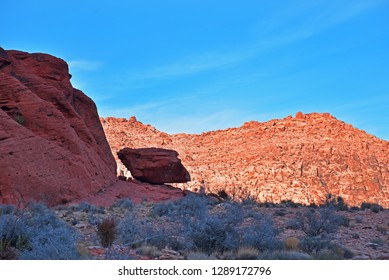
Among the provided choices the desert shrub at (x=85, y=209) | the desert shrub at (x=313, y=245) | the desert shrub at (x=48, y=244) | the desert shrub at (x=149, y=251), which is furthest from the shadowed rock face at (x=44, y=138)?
the desert shrub at (x=313, y=245)

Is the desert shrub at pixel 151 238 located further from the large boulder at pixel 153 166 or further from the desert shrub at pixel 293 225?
the large boulder at pixel 153 166

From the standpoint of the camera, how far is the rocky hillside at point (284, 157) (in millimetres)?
48125

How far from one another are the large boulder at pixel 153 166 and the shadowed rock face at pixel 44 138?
267 centimetres

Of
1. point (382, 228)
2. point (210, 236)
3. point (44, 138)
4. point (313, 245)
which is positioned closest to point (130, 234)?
point (210, 236)

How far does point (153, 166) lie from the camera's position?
109 feet

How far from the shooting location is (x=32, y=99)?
23531 mm

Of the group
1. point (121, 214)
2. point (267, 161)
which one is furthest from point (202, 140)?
point (121, 214)

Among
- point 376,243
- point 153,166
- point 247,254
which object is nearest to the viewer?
point 247,254

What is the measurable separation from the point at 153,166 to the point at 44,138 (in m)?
11.9

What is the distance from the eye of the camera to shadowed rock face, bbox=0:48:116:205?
763 inches

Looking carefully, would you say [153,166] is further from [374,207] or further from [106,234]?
[106,234]

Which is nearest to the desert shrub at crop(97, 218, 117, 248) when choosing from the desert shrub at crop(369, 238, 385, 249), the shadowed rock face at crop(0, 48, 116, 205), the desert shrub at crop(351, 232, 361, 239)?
the desert shrub at crop(369, 238, 385, 249)

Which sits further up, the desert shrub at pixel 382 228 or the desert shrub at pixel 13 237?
the desert shrub at pixel 382 228
